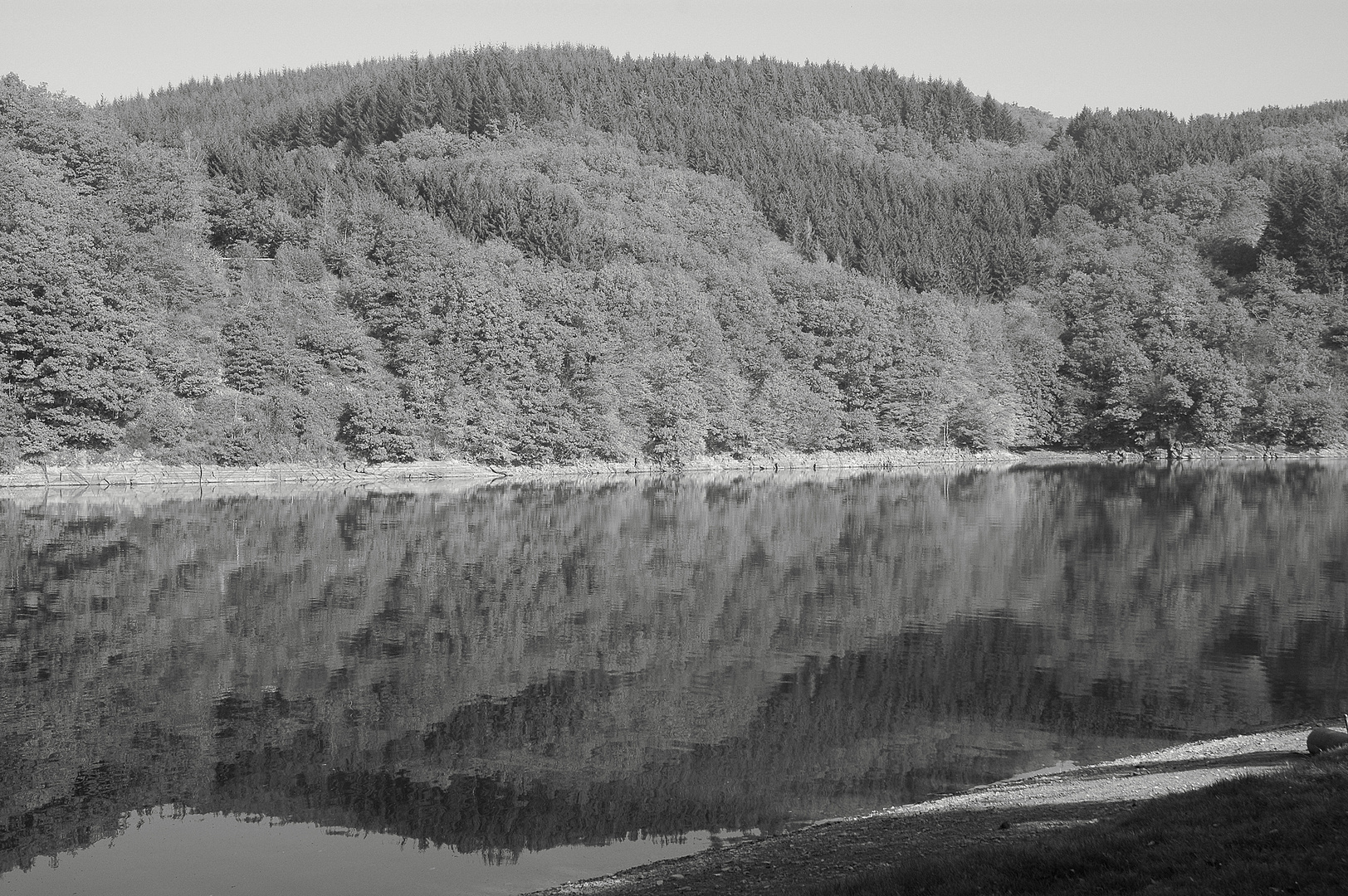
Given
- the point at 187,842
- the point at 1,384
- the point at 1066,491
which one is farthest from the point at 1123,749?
the point at 1,384

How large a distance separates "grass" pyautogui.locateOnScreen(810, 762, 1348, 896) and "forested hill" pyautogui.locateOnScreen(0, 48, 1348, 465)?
6642 cm

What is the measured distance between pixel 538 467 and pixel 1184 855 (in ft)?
253

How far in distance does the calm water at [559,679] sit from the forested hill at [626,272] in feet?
103

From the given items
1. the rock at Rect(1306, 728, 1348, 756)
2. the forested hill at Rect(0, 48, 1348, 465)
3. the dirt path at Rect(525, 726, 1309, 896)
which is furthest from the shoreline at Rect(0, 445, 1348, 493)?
the rock at Rect(1306, 728, 1348, 756)

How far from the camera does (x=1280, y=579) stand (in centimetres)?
3409

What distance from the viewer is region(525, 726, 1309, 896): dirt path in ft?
38.8

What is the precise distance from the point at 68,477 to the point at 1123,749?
65142 mm

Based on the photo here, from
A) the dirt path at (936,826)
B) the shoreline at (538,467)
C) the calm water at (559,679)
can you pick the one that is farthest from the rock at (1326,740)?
the shoreline at (538,467)

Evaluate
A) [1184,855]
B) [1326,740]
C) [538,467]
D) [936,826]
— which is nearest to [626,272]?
[538,467]

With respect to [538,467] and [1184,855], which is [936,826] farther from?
[538,467]

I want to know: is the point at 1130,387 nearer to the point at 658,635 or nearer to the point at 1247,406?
the point at 1247,406

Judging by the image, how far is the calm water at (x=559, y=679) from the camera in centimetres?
1460

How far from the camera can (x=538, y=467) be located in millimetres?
85375

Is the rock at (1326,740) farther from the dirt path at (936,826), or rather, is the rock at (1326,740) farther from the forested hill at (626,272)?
the forested hill at (626,272)
